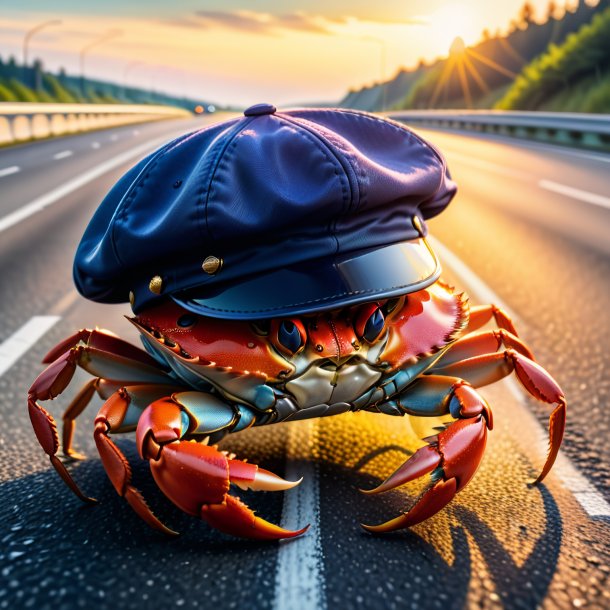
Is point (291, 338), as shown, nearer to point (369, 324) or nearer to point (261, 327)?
point (261, 327)

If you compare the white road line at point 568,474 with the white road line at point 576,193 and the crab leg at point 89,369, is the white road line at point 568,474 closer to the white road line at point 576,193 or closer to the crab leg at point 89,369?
the crab leg at point 89,369

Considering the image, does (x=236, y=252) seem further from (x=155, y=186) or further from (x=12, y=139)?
(x=12, y=139)

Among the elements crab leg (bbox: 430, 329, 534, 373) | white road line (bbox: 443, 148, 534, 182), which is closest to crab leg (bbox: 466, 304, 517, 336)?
crab leg (bbox: 430, 329, 534, 373)

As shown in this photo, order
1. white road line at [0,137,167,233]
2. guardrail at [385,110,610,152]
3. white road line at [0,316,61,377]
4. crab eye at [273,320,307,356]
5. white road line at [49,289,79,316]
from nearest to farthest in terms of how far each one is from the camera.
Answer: crab eye at [273,320,307,356] → white road line at [0,316,61,377] → white road line at [49,289,79,316] → white road line at [0,137,167,233] → guardrail at [385,110,610,152]

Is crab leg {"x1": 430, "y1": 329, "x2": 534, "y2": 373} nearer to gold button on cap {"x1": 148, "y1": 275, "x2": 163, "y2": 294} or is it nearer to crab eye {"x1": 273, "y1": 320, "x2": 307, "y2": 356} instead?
crab eye {"x1": 273, "y1": 320, "x2": 307, "y2": 356}

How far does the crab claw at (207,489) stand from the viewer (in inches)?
82.7

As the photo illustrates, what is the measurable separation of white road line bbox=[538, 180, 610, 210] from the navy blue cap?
7.31 meters

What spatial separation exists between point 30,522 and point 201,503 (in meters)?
0.62

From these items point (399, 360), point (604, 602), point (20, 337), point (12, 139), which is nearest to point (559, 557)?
point (604, 602)

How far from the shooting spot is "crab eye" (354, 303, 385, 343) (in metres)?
2.51

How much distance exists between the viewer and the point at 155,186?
2.71m

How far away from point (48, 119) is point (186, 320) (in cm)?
2561

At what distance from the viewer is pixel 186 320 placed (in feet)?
8.64

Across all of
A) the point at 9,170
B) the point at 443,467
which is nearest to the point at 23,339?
the point at 443,467
